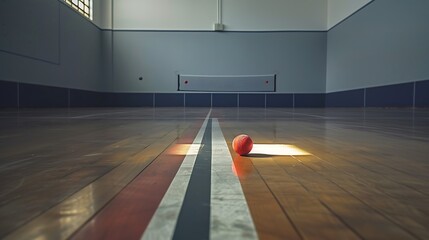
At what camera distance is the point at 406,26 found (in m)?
8.41

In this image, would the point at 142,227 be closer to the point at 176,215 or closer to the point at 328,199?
the point at 176,215

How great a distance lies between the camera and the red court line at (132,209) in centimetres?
61

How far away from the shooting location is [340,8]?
12742 mm

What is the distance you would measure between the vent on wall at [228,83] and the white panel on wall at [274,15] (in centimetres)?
192

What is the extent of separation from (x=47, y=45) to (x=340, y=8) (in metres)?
9.57

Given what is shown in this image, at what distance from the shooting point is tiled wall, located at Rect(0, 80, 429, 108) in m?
8.12

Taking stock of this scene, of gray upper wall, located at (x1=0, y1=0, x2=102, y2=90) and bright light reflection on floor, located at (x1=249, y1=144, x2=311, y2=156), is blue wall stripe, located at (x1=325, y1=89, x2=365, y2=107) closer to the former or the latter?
gray upper wall, located at (x1=0, y1=0, x2=102, y2=90)

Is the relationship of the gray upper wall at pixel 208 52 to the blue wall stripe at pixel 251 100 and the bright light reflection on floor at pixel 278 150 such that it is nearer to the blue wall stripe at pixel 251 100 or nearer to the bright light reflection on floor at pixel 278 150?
the blue wall stripe at pixel 251 100

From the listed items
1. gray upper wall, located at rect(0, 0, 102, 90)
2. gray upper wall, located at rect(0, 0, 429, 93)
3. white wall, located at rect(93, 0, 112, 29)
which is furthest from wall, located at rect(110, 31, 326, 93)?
gray upper wall, located at rect(0, 0, 102, 90)

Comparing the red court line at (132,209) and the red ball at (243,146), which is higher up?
the red ball at (243,146)

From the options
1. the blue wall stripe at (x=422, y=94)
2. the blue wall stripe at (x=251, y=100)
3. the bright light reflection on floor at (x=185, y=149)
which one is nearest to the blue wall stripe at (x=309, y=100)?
the blue wall stripe at (x=251, y=100)

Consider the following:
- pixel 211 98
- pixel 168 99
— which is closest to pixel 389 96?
A: pixel 211 98

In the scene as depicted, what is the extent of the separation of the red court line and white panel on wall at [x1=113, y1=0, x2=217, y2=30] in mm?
13618

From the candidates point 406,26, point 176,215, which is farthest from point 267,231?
point 406,26
